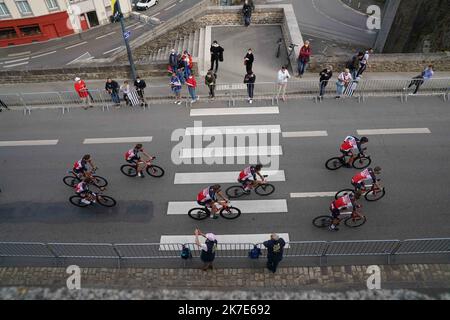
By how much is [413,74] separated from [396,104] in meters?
3.74

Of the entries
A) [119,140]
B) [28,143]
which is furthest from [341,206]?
[28,143]

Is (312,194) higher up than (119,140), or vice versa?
(119,140)

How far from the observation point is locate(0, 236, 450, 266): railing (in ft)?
31.0

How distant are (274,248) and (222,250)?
207 centimetres

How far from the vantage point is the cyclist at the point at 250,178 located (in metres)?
10.6

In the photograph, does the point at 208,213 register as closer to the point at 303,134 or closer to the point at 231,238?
the point at 231,238

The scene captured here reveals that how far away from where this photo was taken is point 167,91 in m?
16.6

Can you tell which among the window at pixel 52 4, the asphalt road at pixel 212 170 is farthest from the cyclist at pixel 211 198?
the window at pixel 52 4

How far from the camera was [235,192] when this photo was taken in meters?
11.5

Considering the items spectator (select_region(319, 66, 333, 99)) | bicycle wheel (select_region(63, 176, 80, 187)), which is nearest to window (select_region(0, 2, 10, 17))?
bicycle wheel (select_region(63, 176, 80, 187))

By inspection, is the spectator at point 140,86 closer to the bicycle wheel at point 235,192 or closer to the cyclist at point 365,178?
the bicycle wheel at point 235,192
